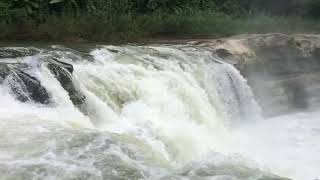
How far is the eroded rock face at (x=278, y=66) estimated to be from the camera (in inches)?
648

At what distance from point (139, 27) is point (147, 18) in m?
0.95

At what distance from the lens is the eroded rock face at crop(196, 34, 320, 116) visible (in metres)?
16.5

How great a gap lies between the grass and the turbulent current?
4.10 meters

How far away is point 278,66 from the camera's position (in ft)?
58.0

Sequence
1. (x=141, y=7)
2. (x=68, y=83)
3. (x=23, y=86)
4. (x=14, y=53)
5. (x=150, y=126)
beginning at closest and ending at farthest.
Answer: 1. (x=150, y=126)
2. (x=23, y=86)
3. (x=68, y=83)
4. (x=14, y=53)
5. (x=141, y=7)

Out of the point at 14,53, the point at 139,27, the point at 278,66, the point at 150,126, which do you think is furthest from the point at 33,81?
the point at 139,27

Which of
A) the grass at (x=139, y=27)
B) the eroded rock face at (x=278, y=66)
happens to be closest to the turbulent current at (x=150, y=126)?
the eroded rock face at (x=278, y=66)

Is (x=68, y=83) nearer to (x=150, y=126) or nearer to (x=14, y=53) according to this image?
(x=150, y=126)

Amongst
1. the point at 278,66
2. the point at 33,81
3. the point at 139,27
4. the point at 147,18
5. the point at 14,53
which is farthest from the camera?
the point at 147,18

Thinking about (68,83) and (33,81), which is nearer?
(33,81)

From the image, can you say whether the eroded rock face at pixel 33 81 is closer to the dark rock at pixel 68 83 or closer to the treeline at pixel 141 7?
the dark rock at pixel 68 83

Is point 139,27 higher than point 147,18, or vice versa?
point 147,18

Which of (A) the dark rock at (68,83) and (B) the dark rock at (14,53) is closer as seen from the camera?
(A) the dark rock at (68,83)

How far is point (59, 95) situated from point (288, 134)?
238 inches
